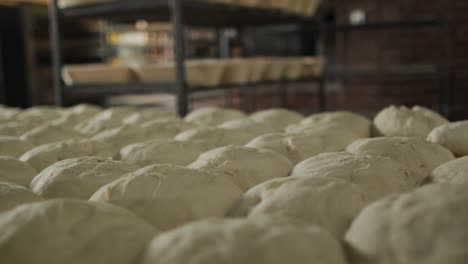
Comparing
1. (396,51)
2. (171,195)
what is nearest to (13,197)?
(171,195)

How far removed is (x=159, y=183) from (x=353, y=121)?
715 mm

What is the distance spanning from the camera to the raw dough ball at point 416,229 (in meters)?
0.46

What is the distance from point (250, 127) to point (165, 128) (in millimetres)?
213

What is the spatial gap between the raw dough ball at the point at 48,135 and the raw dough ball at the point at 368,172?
0.71 m

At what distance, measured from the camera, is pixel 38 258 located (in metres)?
0.51

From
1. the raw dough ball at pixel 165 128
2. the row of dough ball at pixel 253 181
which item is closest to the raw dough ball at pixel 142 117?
the raw dough ball at pixel 165 128

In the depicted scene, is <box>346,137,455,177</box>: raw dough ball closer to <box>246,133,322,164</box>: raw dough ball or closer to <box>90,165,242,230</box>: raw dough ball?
<box>246,133,322,164</box>: raw dough ball

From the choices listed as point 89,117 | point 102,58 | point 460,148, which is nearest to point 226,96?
point 102,58

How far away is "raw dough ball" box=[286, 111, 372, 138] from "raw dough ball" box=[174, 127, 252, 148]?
0.13m

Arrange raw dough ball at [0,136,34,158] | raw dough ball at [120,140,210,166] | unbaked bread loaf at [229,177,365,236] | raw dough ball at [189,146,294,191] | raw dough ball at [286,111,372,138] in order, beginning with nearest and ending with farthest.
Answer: unbaked bread loaf at [229,177,365,236] → raw dough ball at [189,146,294,191] → raw dough ball at [120,140,210,166] → raw dough ball at [0,136,34,158] → raw dough ball at [286,111,372,138]

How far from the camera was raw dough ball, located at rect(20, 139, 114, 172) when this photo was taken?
101 centimetres

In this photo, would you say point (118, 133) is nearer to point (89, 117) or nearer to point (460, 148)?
point (89, 117)

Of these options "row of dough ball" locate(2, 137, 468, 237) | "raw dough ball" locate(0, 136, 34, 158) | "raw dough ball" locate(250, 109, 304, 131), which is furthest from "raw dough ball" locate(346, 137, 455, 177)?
"raw dough ball" locate(0, 136, 34, 158)

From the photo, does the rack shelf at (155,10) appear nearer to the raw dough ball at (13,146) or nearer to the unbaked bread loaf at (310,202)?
the raw dough ball at (13,146)
